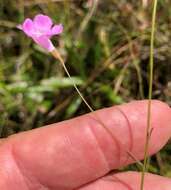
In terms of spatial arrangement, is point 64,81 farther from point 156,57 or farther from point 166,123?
point 166,123

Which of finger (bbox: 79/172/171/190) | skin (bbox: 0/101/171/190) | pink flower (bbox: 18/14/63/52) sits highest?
pink flower (bbox: 18/14/63/52)

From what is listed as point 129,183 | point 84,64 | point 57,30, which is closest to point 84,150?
point 129,183

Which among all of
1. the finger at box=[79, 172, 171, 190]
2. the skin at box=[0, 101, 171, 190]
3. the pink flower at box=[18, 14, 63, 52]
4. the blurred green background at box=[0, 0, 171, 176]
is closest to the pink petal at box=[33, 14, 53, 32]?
the pink flower at box=[18, 14, 63, 52]

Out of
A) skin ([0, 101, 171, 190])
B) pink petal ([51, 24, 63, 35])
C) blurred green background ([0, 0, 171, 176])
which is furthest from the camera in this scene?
blurred green background ([0, 0, 171, 176])

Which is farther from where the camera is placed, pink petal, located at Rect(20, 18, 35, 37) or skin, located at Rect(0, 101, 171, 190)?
skin, located at Rect(0, 101, 171, 190)

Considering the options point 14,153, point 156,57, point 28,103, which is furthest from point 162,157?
point 14,153

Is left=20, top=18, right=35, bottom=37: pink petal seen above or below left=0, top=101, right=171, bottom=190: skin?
above

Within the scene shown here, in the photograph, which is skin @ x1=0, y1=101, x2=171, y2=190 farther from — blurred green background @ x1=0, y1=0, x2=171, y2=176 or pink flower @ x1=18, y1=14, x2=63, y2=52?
blurred green background @ x1=0, y1=0, x2=171, y2=176
